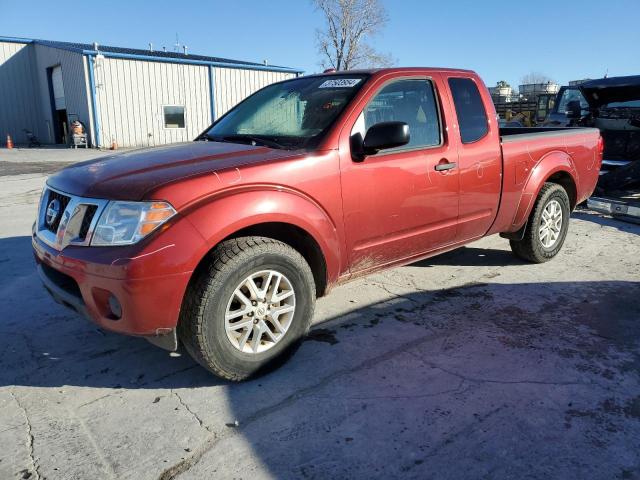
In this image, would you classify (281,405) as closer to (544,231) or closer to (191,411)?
(191,411)

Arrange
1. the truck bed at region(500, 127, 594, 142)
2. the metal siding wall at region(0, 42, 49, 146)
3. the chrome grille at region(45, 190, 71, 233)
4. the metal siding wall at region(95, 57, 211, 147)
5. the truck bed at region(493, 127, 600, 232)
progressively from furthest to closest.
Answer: the metal siding wall at region(0, 42, 49, 146), the metal siding wall at region(95, 57, 211, 147), the truck bed at region(500, 127, 594, 142), the truck bed at region(493, 127, 600, 232), the chrome grille at region(45, 190, 71, 233)

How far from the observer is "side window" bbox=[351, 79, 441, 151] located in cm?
340

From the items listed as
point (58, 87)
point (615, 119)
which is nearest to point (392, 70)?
point (615, 119)

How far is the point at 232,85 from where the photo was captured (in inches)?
1013

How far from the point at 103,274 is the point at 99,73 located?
72.6 ft

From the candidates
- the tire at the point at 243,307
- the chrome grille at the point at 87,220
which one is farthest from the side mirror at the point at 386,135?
the chrome grille at the point at 87,220

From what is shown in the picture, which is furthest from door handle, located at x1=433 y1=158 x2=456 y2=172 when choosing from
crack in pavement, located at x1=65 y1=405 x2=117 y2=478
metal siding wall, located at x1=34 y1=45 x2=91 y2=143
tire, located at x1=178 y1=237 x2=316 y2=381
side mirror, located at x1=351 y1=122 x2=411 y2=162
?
metal siding wall, located at x1=34 y1=45 x2=91 y2=143

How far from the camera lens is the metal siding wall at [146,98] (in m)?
21.8

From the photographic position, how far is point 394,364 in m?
2.97

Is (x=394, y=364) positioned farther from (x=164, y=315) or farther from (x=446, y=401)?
(x=164, y=315)

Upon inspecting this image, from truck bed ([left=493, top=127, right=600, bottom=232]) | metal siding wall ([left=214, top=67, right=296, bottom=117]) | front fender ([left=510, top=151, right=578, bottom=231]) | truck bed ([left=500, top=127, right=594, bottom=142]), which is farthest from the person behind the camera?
metal siding wall ([left=214, top=67, right=296, bottom=117])

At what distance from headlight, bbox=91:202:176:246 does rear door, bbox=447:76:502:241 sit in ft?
7.81

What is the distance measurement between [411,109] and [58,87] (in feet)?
86.1

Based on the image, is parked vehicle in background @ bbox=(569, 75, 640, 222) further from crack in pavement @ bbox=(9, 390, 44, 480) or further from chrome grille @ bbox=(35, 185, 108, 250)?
crack in pavement @ bbox=(9, 390, 44, 480)
